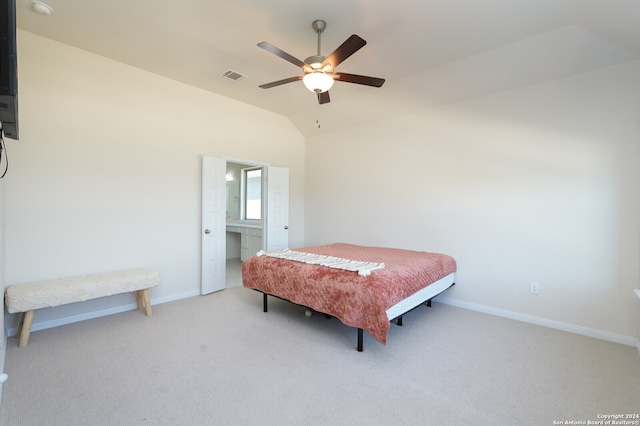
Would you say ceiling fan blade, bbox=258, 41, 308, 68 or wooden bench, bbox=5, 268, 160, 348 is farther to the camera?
wooden bench, bbox=5, 268, 160, 348

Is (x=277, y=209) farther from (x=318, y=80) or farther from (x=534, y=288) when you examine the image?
(x=534, y=288)

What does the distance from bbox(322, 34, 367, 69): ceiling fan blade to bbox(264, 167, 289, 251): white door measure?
2950 mm

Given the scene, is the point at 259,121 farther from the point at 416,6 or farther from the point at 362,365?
the point at 362,365

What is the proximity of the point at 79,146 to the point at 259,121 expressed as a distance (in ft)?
8.19

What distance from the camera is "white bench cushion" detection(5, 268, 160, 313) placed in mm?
2621

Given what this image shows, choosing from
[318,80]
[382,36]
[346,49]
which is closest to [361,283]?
[318,80]

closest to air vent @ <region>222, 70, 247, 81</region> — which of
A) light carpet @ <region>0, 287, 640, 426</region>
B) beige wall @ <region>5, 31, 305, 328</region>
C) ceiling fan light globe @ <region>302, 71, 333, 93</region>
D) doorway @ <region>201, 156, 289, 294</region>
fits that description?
beige wall @ <region>5, 31, 305, 328</region>

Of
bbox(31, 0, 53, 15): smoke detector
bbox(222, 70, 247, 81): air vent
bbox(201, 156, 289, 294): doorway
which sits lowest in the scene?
bbox(201, 156, 289, 294): doorway

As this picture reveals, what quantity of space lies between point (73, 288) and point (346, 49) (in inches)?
128

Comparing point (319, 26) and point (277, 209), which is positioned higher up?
point (319, 26)

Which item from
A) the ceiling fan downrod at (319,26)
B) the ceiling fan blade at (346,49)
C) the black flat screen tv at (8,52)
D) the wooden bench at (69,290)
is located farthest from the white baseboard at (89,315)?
the ceiling fan downrod at (319,26)

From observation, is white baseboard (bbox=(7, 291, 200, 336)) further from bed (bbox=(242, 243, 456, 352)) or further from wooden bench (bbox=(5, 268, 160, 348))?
bed (bbox=(242, 243, 456, 352))

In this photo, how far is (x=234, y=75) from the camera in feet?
12.3

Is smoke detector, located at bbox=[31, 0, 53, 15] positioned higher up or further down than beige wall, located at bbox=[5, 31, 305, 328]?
higher up
